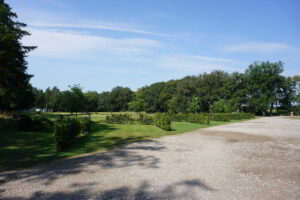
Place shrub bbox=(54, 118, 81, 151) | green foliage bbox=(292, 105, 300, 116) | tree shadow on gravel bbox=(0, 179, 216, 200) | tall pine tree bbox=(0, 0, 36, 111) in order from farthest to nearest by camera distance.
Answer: green foliage bbox=(292, 105, 300, 116)
tall pine tree bbox=(0, 0, 36, 111)
shrub bbox=(54, 118, 81, 151)
tree shadow on gravel bbox=(0, 179, 216, 200)

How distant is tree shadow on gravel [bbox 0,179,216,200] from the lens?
3.79 m

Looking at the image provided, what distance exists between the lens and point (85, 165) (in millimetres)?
5984

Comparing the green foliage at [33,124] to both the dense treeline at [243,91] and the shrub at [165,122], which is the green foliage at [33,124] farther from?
the dense treeline at [243,91]

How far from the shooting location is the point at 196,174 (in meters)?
5.23

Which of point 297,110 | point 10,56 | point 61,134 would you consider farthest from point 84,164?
point 297,110

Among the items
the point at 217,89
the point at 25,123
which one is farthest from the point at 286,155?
the point at 217,89

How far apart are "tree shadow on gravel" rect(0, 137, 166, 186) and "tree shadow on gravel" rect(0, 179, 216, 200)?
2.93 ft

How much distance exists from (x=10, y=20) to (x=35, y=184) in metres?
21.9

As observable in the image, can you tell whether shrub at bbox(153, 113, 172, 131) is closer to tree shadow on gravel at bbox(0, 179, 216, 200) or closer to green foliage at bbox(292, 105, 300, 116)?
tree shadow on gravel at bbox(0, 179, 216, 200)

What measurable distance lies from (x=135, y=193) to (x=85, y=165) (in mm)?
2704

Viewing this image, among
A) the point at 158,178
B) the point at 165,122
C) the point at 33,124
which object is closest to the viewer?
the point at 158,178

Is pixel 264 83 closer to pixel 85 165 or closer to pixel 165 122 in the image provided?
pixel 165 122

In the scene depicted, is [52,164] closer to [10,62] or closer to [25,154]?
[25,154]

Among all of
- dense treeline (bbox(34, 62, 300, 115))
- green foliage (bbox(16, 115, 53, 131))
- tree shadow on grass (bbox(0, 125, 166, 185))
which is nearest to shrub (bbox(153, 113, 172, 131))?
tree shadow on grass (bbox(0, 125, 166, 185))
